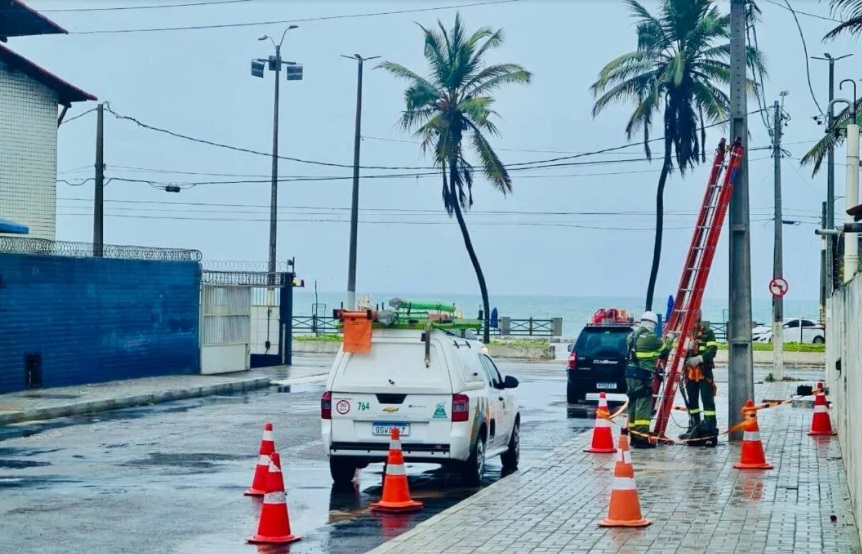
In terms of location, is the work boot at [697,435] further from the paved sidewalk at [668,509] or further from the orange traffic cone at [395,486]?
the orange traffic cone at [395,486]

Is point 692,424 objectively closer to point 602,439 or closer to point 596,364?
point 602,439

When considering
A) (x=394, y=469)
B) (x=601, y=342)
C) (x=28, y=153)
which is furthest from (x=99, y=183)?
(x=394, y=469)

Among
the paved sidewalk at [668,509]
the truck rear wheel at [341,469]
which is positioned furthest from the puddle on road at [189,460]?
the paved sidewalk at [668,509]

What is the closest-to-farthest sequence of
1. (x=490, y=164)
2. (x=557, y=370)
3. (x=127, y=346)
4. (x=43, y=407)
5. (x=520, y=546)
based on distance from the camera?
(x=520, y=546), (x=43, y=407), (x=127, y=346), (x=557, y=370), (x=490, y=164)

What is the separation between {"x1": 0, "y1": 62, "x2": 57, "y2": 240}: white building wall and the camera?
1288 inches

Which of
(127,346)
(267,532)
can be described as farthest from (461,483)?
(127,346)

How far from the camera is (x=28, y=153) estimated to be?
3328cm

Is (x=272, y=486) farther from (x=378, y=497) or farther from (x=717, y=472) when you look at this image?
(x=717, y=472)

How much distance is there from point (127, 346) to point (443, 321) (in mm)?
17938

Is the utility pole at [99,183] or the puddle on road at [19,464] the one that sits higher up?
the utility pole at [99,183]

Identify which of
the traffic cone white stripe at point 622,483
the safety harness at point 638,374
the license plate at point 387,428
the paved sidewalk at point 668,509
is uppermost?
the safety harness at point 638,374

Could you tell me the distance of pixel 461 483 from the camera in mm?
15156

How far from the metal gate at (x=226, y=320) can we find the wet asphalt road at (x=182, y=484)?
1053 centimetres

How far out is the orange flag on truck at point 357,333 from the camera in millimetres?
14664
